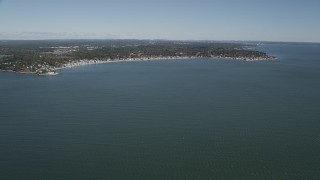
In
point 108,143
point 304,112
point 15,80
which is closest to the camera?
point 108,143

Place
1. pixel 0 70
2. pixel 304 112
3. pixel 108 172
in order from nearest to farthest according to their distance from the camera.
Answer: pixel 108 172 → pixel 304 112 → pixel 0 70

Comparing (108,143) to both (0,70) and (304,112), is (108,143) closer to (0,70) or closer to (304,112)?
(304,112)

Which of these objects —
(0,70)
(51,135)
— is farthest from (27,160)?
(0,70)

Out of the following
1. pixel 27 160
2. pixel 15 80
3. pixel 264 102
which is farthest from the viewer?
pixel 15 80

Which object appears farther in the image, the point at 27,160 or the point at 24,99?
the point at 24,99

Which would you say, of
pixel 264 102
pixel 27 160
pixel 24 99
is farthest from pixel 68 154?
pixel 264 102

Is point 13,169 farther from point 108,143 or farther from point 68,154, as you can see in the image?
point 108,143
